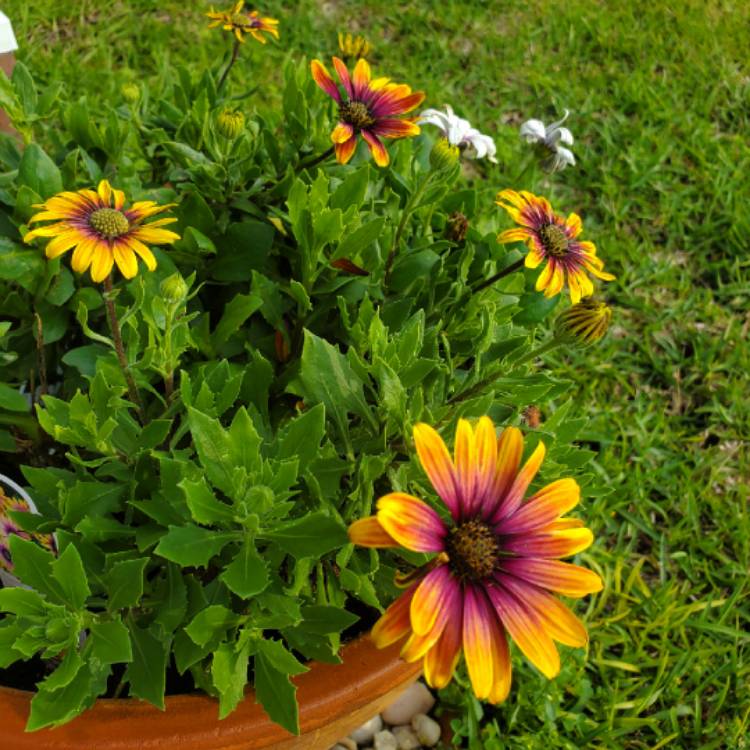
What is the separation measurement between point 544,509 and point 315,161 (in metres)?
0.77

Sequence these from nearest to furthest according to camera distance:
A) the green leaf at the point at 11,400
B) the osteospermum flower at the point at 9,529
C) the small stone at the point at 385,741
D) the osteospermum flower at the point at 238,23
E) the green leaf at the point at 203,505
→ the green leaf at the point at 203,505
the osteospermum flower at the point at 9,529
the green leaf at the point at 11,400
the osteospermum flower at the point at 238,23
the small stone at the point at 385,741

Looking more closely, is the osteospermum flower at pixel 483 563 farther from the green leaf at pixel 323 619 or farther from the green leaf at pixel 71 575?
the green leaf at pixel 71 575

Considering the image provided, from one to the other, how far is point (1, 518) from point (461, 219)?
771 millimetres

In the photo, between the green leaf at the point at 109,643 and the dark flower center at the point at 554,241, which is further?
the dark flower center at the point at 554,241

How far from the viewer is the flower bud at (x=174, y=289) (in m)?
0.91

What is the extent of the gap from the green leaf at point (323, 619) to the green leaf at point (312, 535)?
0.33 feet

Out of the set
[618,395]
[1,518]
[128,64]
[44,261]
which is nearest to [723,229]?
[618,395]

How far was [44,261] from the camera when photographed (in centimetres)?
115

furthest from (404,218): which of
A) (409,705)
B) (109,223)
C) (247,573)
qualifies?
(409,705)

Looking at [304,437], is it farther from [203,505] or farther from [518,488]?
[518,488]

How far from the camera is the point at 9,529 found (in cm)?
99

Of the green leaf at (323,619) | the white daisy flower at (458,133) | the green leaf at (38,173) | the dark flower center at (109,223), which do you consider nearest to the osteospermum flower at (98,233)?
the dark flower center at (109,223)

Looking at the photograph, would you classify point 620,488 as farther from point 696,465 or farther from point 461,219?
point 461,219

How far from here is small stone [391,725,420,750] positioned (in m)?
1.54
